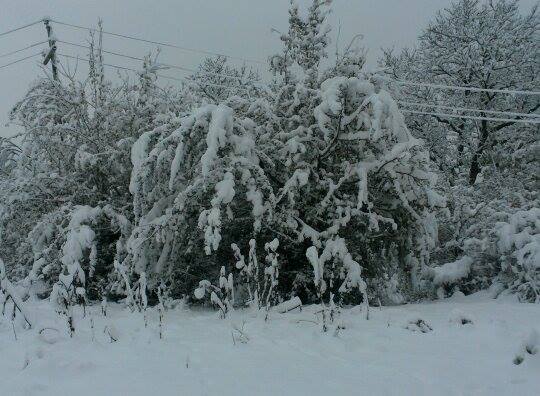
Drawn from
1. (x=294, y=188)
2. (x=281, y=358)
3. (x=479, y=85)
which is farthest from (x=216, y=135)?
(x=479, y=85)

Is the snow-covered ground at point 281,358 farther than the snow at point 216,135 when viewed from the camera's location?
No

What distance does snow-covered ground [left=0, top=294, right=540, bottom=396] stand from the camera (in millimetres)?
2750

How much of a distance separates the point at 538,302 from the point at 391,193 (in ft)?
6.81

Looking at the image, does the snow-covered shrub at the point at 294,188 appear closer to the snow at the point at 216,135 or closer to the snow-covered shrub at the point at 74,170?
the snow at the point at 216,135

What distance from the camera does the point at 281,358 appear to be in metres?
3.24

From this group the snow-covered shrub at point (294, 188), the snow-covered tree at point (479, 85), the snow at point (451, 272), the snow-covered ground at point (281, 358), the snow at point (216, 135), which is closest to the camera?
the snow-covered ground at point (281, 358)

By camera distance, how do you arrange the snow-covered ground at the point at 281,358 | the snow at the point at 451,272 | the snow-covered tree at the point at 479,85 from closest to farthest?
the snow-covered ground at the point at 281,358, the snow at the point at 451,272, the snow-covered tree at the point at 479,85

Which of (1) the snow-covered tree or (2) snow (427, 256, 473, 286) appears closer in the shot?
(2) snow (427, 256, 473, 286)

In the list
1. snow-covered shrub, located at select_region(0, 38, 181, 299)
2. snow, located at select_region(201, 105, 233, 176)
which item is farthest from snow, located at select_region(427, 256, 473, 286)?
snow-covered shrub, located at select_region(0, 38, 181, 299)

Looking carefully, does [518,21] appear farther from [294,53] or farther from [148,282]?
[148,282]

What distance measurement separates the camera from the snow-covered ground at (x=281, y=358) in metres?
2.75

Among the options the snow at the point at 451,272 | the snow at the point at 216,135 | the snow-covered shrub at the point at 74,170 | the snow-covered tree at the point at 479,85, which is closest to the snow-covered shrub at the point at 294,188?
the snow at the point at 216,135

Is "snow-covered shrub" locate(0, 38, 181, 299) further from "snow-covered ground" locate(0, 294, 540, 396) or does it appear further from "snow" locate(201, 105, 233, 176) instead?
"snow-covered ground" locate(0, 294, 540, 396)

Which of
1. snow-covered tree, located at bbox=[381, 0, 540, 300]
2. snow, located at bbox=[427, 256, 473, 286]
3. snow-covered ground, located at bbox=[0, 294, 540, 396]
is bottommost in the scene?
snow-covered ground, located at bbox=[0, 294, 540, 396]
